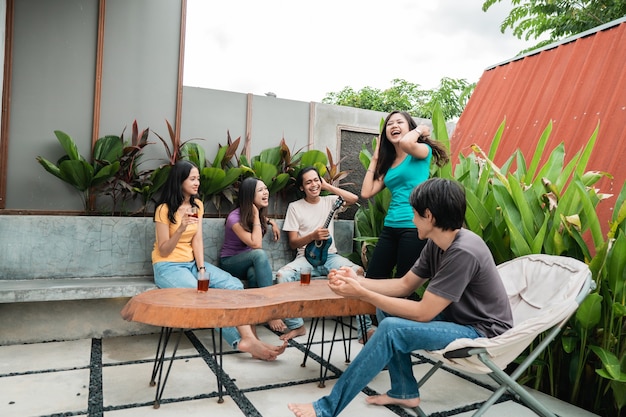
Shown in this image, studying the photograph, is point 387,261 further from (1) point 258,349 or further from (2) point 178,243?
(2) point 178,243

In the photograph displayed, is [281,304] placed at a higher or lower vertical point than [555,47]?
lower

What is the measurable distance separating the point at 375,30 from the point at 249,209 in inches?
770

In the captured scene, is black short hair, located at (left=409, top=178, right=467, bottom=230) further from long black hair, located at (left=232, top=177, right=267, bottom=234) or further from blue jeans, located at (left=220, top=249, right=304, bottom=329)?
long black hair, located at (left=232, top=177, right=267, bottom=234)

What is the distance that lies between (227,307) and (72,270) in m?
1.94

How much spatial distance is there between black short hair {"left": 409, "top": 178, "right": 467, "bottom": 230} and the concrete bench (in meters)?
2.05

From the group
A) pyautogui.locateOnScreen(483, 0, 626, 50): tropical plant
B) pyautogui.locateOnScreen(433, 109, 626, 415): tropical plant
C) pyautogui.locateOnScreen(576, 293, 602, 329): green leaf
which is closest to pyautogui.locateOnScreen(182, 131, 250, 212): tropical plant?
pyautogui.locateOnScreen(433, 109, 626, 415): tropical plant

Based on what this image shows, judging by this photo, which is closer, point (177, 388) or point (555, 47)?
point (177, 388)

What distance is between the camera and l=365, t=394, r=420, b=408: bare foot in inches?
80.2

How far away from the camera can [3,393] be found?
2.18 metres

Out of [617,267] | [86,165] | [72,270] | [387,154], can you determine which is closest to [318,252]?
[387,154]

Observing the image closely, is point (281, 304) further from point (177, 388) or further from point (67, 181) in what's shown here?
point (67, 181)

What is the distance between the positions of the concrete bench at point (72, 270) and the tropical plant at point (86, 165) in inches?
15.8

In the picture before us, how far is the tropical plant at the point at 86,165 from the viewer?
3.56 meters

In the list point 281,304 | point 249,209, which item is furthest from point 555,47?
point 281,304
